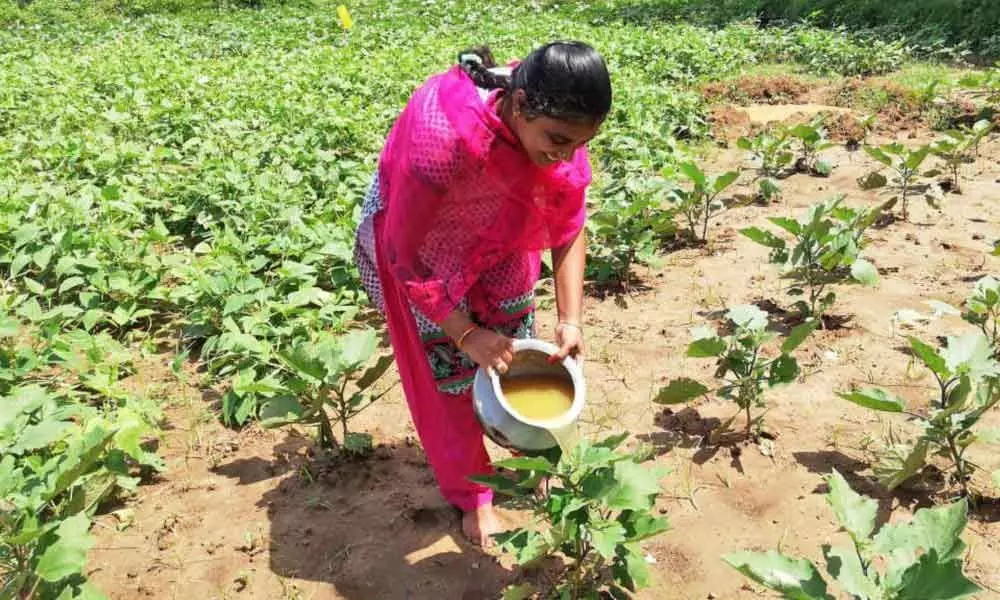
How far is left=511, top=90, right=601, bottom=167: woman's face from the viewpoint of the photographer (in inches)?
62.2

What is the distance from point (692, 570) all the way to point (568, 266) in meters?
0.86

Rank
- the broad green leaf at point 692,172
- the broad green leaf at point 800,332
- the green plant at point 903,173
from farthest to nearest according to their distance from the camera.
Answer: the green plant at point 903,173
the broad green leaf at point 692,172
the broad green leaf at point 800,332

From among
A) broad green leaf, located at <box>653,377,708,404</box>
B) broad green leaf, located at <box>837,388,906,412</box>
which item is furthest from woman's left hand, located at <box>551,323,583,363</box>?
broad green leaf, located at <box>837,388,906,412</box>

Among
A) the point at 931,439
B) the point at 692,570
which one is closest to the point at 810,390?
the point at 931,439

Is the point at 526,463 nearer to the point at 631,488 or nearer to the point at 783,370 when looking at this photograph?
the point at 631,488

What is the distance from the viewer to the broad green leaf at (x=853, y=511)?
154cm

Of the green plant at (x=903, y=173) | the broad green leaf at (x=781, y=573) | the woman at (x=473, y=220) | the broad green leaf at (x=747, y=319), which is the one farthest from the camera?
the green plant at (x=903, y=173)

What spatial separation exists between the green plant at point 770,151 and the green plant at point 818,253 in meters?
1.54

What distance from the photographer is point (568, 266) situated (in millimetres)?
2102

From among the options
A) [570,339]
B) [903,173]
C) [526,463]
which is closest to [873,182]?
[903,173]

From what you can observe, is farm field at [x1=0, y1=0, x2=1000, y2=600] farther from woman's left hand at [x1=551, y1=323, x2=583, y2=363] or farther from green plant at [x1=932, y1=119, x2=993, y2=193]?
woman's left hand at [x1=551, y1=323, x2=583, y2=363]

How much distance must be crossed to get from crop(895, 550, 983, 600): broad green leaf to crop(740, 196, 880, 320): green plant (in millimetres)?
1786

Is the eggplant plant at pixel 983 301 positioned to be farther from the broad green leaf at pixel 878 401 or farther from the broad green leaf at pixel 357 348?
the broad green leaf at pixel 357 348

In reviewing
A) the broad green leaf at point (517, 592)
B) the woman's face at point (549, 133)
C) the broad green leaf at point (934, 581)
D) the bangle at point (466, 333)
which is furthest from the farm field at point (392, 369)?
the woman's face at point (549, 133)
